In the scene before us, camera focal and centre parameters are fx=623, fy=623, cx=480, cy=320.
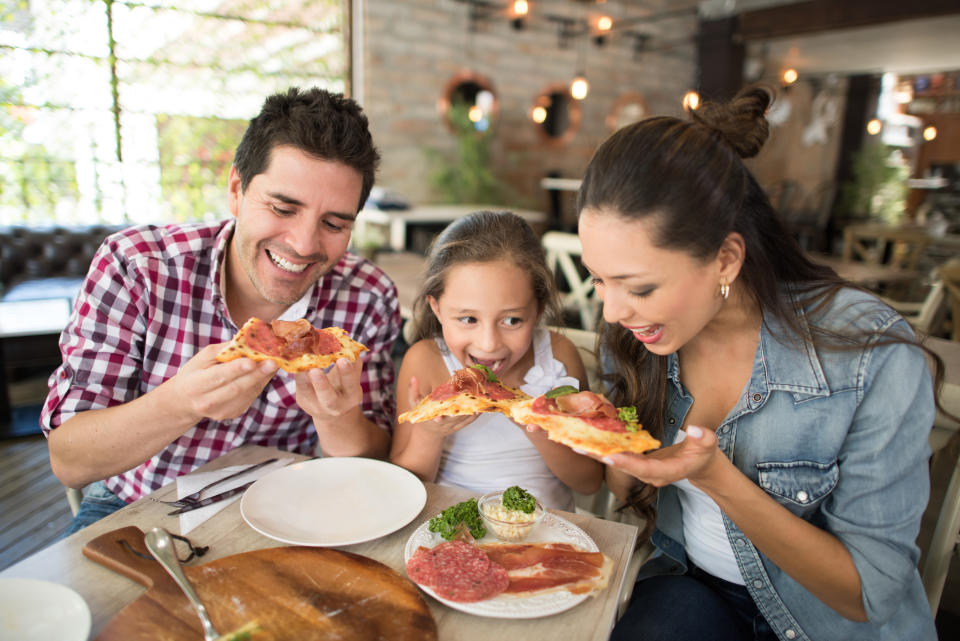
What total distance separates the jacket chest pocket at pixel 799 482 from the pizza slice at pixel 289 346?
1.13m

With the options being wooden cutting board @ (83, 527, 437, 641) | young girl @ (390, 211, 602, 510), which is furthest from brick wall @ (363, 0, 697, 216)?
wooden cutting board @ (83, 527, 437, 641)

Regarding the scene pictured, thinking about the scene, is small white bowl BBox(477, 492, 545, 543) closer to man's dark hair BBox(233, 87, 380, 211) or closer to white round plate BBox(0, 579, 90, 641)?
white round plate BBox(0, 579, 90, 641)

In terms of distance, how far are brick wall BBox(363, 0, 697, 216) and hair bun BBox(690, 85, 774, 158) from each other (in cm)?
644

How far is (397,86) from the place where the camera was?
28.0ft

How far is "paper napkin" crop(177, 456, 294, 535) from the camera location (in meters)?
1.45

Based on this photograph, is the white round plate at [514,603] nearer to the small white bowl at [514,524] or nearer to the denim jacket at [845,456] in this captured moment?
the small white bowl at [514,524]

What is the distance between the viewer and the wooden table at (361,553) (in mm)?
1145

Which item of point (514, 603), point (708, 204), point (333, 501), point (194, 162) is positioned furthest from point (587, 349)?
point (194, 162)

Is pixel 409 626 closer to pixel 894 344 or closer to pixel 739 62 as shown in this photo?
pixel 894 344

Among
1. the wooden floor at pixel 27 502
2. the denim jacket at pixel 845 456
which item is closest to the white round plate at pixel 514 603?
the denim jacket at pixel 845 456

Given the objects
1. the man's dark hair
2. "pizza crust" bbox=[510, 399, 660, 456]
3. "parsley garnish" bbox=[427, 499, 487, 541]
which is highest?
the man's dark hair

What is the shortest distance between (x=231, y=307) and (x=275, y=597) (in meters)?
1.19

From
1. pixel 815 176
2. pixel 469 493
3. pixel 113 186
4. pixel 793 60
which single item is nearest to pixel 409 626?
pixel 469 493

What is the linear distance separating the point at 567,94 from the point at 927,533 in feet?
30.9
